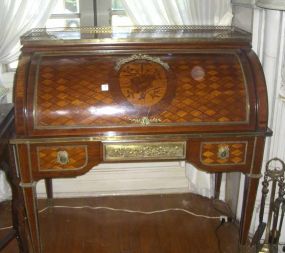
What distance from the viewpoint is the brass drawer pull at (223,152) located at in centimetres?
171

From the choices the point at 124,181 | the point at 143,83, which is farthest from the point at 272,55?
the point at 124,181

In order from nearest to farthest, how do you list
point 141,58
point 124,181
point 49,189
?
point 141,58
point 49,189
point 124,181

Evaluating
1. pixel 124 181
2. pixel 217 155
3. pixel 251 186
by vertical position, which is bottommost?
pixel 124 181

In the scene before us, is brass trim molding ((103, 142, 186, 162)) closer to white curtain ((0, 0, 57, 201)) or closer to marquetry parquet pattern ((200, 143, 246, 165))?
marquetry parquet pattern ((200, 143, 246, 165))

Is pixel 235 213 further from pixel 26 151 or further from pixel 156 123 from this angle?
pixel 26 151

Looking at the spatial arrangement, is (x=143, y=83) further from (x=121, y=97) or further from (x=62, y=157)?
(x=62, y=157)

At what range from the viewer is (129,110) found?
5.42 feet

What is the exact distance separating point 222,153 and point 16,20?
1279 millimetres

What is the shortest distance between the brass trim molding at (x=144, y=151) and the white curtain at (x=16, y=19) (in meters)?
0.89

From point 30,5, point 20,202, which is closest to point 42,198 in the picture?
point 20,202

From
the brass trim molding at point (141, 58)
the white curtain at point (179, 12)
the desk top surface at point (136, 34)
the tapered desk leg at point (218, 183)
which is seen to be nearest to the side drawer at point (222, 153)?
the brass trim molding at point (141, 58)

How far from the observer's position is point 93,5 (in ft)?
7.66

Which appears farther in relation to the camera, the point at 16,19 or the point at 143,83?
the point at 16,19

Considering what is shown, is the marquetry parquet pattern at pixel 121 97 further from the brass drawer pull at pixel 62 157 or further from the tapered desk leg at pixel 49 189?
the tapered desk leg at pixel 49 189
